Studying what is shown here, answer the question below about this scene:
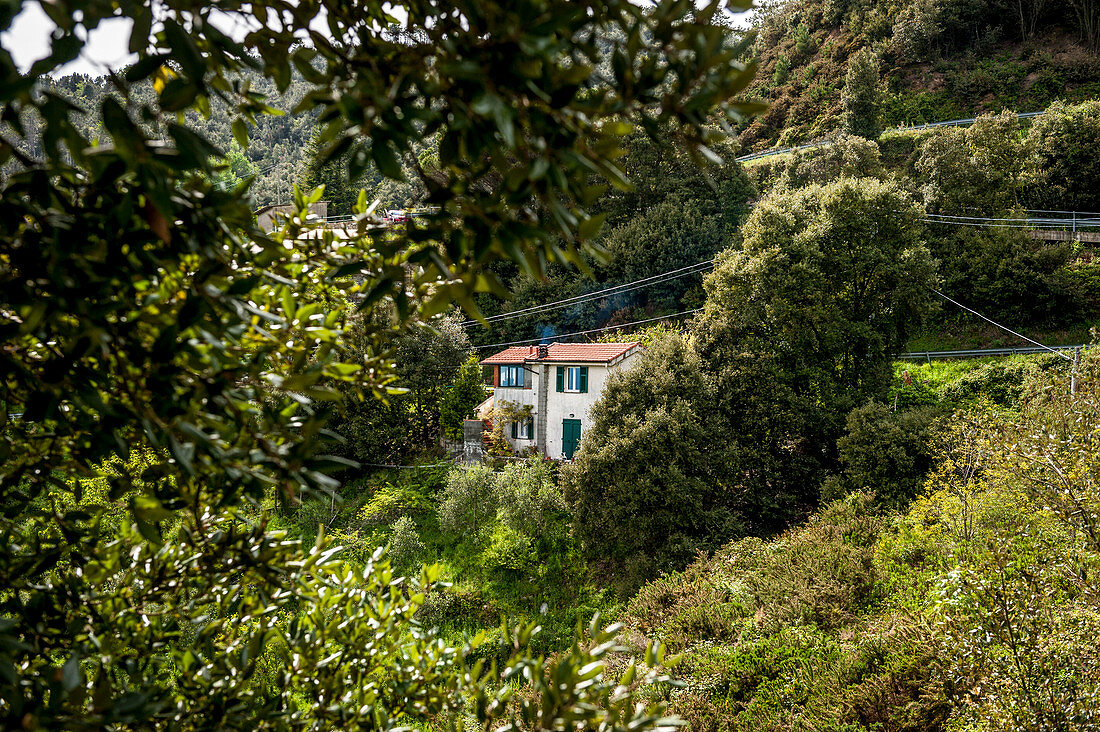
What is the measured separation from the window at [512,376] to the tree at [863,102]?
24.6m

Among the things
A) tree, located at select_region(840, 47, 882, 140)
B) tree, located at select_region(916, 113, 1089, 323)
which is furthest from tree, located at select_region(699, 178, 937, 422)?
tree, located at select_region(840, 47, 882, 140)

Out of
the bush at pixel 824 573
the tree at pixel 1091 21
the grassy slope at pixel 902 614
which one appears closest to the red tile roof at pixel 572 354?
the grassy slope at pixel 902 614

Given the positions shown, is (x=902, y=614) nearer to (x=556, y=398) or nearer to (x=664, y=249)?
(x=556, y=398)

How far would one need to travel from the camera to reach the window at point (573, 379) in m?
21.3

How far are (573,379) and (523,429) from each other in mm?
2928

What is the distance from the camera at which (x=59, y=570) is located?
2012 mm

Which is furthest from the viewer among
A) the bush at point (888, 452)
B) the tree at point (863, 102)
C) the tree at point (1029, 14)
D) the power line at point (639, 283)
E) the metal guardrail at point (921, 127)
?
the tree at point (1029, 14)

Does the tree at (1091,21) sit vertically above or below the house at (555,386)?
above

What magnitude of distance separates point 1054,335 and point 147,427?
90.2 feet

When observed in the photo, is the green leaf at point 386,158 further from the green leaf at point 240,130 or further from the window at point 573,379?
the window at point 573,379

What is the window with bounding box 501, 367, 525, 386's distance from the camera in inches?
897

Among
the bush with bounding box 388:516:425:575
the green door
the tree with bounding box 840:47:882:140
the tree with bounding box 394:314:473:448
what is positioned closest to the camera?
the bush with bounding box 388:516:425:575

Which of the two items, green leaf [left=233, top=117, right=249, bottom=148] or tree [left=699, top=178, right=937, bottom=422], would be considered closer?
green leaf [left=233, top=117, right=249, bottom=148]

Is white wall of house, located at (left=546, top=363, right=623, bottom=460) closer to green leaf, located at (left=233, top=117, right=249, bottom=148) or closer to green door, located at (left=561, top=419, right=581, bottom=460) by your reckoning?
green door, located at (left=561, top=419, right=581, bottom=460)
